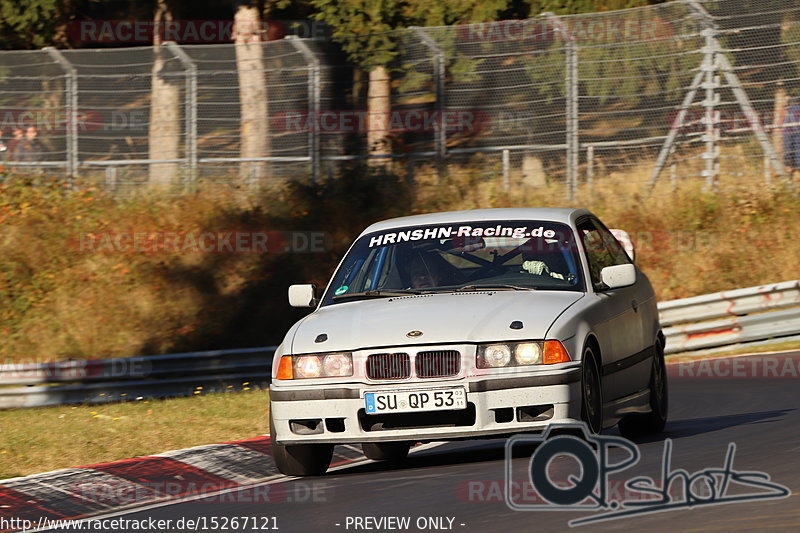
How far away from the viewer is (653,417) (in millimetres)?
10328

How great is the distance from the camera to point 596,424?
866 centimetres

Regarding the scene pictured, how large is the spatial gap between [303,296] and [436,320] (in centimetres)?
157

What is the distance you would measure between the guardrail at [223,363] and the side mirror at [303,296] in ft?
24.0

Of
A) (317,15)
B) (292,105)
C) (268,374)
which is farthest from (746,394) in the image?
(317,15)

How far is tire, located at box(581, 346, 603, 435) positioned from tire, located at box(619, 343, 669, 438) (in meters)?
1.54

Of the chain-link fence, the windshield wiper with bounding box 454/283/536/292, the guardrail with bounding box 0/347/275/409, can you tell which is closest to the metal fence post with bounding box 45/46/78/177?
the chain-link fence

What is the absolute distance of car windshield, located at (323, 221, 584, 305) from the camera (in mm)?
9406

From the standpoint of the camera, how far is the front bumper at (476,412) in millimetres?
Result: 8219

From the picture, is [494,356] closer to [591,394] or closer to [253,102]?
[591,394]

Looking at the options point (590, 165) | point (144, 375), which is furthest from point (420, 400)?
point (590, 165)

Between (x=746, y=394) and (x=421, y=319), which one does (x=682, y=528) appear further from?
(x=746, y=394)

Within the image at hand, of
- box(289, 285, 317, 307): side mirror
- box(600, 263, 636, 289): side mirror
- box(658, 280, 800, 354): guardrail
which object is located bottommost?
box(658, 280, 800, 354): guardrail

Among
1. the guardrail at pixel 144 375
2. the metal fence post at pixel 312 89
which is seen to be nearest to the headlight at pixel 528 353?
the guardrail at pixel 144 375

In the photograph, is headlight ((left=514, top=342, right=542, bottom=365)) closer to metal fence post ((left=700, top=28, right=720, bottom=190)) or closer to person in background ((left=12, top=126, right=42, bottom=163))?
metal fence post ((left=700, top=28, right=720, bottom=190))
